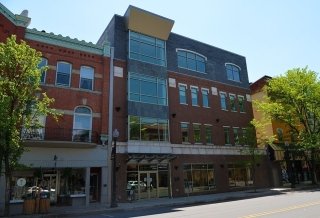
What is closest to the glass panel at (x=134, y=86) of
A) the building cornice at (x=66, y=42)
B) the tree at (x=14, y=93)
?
the building cornice at (x=66, y=42)

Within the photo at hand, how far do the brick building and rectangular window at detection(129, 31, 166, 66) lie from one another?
3.9 inches

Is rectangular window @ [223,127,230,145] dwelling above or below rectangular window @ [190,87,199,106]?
below

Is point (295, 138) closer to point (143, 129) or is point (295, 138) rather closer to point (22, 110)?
point (143, 129)

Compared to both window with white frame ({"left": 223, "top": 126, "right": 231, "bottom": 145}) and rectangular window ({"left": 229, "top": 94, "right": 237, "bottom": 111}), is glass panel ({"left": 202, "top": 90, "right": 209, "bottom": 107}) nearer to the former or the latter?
window with white frame ({"left": 223, "top": 126, "right": 231, "bottom": 145})

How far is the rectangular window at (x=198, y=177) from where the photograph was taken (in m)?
26.2

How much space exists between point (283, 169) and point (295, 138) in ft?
14.2

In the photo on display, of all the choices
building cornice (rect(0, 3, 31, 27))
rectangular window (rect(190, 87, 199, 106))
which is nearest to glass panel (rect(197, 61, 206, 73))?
rectangular window (rect(190, 87, 199, 106))

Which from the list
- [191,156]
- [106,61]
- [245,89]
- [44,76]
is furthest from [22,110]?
[245,89]

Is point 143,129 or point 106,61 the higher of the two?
point 106,61

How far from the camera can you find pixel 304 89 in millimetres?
32531

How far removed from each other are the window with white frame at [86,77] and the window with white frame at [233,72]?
16593 mm

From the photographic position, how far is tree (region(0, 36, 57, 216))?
15.3 metres

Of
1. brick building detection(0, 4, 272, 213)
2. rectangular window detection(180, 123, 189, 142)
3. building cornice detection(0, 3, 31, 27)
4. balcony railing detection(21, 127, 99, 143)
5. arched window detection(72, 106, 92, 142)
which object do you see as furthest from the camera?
rectangular window detection(180, 123, 189, 142)

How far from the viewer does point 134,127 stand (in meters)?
24.0
